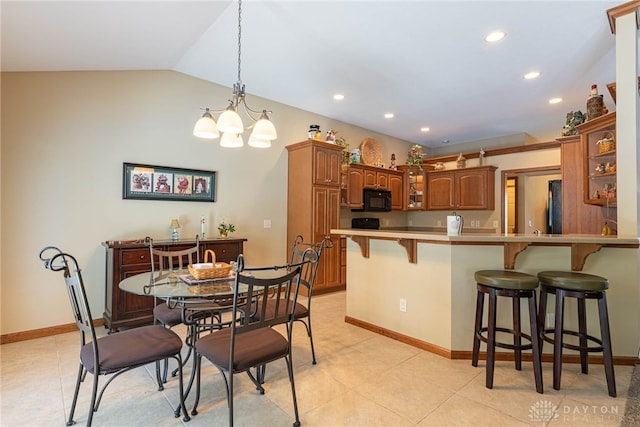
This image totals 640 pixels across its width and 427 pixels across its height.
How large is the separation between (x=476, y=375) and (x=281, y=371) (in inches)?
59.3

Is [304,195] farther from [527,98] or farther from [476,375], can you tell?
[527,98]

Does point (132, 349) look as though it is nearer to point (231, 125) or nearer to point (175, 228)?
point (231, 125)

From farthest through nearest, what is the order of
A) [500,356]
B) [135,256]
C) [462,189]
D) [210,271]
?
[462,189]
[135,256]
[500,356]
[210,271]

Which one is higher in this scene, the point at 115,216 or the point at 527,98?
the point at 527,98

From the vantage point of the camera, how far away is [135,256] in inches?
124

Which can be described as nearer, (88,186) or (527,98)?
(88,186)

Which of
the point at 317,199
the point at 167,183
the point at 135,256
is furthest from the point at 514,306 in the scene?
the point at 167,183

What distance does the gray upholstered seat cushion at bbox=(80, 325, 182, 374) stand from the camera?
5.41 feet

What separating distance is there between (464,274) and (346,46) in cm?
249

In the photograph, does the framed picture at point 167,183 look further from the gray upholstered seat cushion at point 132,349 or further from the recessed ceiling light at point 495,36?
the recessed ceiling light at point 495,36

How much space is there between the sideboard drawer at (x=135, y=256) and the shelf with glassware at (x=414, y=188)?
201 inches

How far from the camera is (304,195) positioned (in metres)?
4.68

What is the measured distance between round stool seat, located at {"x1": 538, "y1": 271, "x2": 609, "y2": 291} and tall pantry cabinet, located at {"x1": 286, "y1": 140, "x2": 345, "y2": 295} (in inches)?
115

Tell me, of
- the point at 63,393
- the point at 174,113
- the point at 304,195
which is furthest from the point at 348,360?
the point at 174,113
